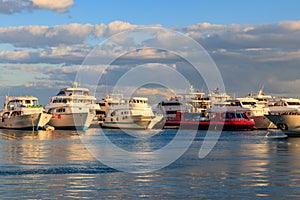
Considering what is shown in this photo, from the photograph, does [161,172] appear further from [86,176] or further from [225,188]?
[225,188]

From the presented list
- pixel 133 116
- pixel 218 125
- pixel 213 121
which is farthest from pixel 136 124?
pixel 218 125

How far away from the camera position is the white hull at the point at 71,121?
4865 inches

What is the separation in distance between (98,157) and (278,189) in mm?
20703

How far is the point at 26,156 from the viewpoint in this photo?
46312mm

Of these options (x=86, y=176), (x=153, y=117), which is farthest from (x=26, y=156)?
(x=153, y=117)

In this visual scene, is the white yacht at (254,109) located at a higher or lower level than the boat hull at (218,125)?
higher

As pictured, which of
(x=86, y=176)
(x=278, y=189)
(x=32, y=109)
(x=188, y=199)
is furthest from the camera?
(x=32, y=109)

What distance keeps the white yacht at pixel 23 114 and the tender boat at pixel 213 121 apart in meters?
36.3

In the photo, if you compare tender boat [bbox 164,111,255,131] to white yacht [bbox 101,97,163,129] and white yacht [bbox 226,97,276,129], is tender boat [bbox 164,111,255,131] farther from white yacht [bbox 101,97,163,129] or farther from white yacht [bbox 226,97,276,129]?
white yacht [bbox 101,97,163,129]

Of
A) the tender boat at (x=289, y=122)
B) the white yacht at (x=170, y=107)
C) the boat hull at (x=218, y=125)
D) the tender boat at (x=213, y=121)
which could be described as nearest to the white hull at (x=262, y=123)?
the tender boat at (x=213, y=121)

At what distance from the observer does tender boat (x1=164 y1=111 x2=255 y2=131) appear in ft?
429

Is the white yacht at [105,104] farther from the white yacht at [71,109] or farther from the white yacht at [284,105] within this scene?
the white yacht at [284,105]

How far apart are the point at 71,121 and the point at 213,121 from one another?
33.4 metres

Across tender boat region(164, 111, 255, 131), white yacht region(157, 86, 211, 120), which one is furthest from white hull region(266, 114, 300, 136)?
white yacht region(157, 86, 211, 120)
